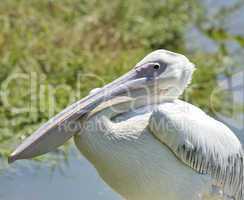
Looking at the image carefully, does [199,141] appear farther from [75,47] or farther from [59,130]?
[75,47]

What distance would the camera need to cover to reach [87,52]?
7281 mm

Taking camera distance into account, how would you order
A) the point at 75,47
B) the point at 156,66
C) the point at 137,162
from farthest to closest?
1. the point at 75,47
2. the point at 156,66
3. the point at 137,162

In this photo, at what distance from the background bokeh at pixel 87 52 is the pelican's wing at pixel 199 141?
1.13 metres

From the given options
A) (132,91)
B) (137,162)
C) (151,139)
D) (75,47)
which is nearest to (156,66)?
(132,91)

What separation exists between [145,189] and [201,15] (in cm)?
460

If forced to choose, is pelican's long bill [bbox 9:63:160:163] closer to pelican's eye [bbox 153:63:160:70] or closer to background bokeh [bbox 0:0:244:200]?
pelican's eye [bbox 153:63:160:70]

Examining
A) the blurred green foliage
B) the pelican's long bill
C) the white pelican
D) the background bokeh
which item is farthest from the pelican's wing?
the blurred green foliage

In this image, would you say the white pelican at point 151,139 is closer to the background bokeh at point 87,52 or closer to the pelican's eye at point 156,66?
the pelican's eye at point 156,66

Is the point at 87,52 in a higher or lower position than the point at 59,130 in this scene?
lower

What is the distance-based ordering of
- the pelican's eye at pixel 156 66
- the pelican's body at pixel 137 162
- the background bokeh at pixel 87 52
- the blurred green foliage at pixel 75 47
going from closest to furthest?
the pelican's body at pixel 137 162 < the pelican's eye at pixel 156 66 < the background bokeh at pixel 87 52 < the blurred green foliage at pixel 75 47

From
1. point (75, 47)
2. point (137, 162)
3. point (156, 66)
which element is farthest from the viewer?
Result: point (75, 47)

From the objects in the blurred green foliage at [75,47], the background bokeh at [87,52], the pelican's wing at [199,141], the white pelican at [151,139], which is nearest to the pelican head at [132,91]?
the white pelican at [151,139]

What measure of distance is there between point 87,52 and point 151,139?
321cm

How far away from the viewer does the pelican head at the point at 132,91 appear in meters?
4.17
